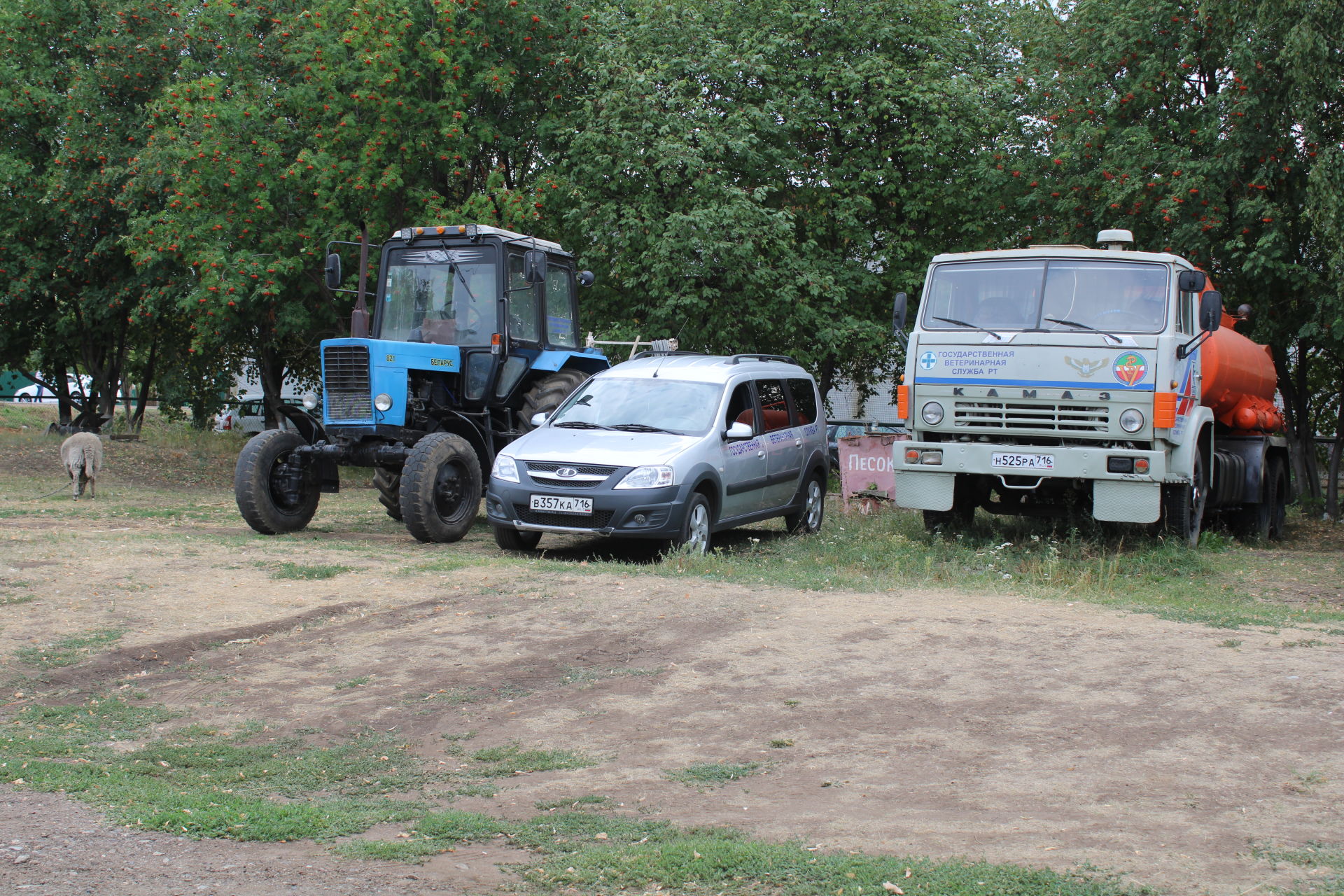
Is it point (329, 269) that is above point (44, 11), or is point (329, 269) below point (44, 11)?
below

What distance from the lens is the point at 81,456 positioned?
1681cm

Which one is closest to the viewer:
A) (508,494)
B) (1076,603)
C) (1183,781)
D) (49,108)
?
(1183,781)

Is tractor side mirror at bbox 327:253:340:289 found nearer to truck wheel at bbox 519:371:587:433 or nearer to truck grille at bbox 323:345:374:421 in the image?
truck grille at bbox 323:345:374:421

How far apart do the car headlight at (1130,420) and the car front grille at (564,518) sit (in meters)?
4.71

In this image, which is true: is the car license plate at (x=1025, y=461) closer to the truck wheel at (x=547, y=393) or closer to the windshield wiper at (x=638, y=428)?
the windshield wiper at (x=638, y=428)

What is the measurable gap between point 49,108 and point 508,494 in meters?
18.8

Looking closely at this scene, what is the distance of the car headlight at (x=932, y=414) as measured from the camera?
1179cm

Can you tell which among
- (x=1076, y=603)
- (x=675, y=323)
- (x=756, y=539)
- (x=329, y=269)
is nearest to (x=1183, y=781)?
(x=1076, y=603)

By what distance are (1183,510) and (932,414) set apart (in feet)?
8.36

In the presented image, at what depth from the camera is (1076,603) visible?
887cm

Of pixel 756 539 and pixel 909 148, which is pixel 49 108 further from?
pixel 756 539

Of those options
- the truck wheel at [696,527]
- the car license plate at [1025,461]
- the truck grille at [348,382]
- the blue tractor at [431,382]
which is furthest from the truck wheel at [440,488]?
the car license plate at [1025,461]

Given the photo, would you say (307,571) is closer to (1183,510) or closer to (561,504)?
(561,504)

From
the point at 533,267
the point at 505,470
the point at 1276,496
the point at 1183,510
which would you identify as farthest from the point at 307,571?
the point at 1276,496
